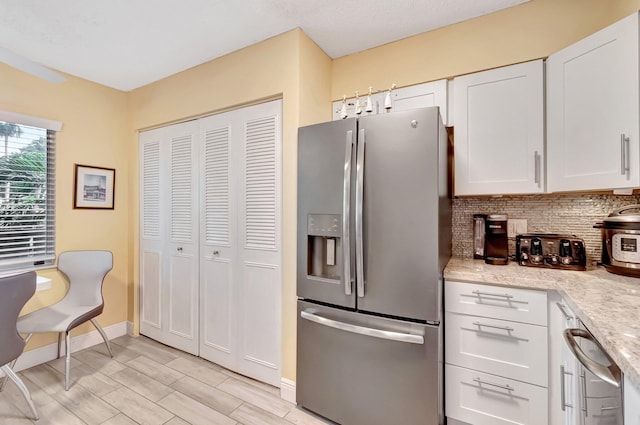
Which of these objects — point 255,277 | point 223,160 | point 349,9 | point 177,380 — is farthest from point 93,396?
point 349,9

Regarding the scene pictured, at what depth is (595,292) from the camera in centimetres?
120

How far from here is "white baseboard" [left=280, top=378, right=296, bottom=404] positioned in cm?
192

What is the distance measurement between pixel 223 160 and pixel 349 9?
1.42 m

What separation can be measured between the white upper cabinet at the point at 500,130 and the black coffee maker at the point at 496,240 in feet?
0.60

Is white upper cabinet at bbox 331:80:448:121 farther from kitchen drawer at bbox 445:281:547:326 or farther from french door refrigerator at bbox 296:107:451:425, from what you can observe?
kitchen drawer at bbox 445:281:547:326

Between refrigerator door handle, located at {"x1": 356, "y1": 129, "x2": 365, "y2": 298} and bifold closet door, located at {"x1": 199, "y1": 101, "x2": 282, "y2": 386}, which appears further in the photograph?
bifold closet door, located at {"x1": 199, "y1": 101, "x2": 282, "y2": 386}

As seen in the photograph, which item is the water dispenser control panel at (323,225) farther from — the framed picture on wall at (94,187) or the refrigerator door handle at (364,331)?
the framed picture on wall at (94,187)

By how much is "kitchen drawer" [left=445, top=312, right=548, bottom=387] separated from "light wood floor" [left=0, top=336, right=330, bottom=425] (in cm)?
94

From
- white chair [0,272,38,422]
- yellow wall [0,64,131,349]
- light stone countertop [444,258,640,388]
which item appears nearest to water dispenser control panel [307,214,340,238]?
light stone countertop [444,258,640,388]

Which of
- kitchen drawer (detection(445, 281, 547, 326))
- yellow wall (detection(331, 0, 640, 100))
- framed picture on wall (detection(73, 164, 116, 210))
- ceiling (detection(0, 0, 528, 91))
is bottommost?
kitchen drawer (detection(445, 281, 547, 326))

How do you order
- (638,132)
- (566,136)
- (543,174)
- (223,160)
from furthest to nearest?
(223,160), (543,174), (566,136), (638,132)

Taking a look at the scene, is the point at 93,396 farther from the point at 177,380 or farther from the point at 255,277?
the point at 255,277

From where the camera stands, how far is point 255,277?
216 centimetres

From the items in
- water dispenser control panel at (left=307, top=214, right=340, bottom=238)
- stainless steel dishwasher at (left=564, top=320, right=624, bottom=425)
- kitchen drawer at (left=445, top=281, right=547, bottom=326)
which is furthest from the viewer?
water dispenser control panel at (left=307, top=214, right=340, bottom=238)
